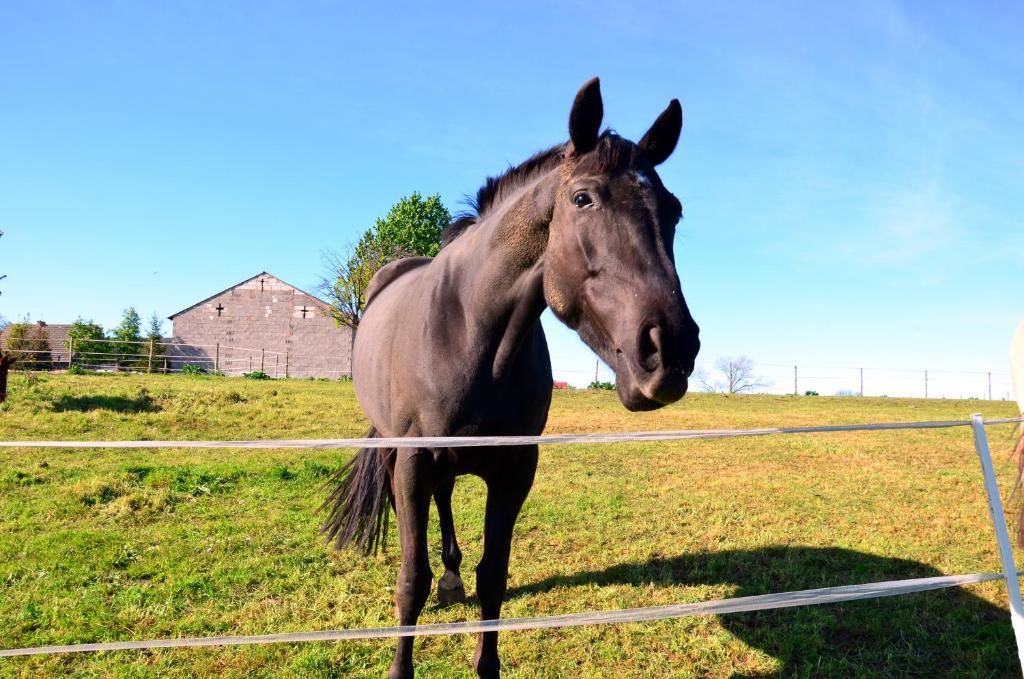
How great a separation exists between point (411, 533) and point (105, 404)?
40.5ft

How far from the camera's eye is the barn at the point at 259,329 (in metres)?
41.6

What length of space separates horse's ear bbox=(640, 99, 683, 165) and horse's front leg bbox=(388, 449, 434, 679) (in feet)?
5.39

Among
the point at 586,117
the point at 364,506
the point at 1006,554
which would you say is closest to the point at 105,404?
the point at 364,506

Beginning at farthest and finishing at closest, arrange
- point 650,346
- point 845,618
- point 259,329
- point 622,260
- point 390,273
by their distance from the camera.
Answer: point 259,329, point 390,273, point 845,618, point 622,260, point 650,346

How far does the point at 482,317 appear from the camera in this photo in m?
2.77

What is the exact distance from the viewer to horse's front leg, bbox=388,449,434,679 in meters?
2.89

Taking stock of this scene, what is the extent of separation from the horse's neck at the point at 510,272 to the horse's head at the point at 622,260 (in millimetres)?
129

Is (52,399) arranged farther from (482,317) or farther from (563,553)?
(482,317)

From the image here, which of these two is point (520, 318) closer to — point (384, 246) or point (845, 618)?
point (845, 618)

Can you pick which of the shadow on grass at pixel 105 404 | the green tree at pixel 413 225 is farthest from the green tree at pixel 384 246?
the shadow on grass at pixel 105 404

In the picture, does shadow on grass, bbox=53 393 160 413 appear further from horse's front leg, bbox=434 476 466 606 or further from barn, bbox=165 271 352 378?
barn, bbox=165 271 352 378

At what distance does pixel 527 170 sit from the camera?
3.00 metres

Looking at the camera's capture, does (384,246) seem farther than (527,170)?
Yes

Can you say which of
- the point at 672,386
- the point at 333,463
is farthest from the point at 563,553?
the point at 333,463
